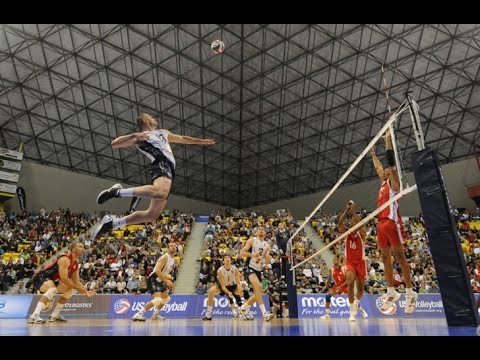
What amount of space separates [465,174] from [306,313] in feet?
68.7

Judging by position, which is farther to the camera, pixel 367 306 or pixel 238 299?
pixel 367 306

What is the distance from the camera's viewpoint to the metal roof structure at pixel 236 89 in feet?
75.2

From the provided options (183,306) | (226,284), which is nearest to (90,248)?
(183,306)

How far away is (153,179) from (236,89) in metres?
21.6

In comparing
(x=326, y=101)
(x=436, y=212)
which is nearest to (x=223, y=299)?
(x=436, y=212)

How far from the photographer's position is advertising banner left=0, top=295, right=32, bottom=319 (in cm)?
1344

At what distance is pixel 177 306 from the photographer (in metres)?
14.0

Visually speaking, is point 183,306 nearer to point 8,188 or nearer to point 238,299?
point 238,299

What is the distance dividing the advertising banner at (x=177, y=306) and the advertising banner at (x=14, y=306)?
2.97m

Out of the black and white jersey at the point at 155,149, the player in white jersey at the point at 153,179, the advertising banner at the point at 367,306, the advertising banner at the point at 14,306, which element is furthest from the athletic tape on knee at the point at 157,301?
the advertising banner at the point at 14,306

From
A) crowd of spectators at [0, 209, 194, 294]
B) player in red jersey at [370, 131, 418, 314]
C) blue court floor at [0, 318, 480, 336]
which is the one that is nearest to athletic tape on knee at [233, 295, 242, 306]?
crowd of spectators at [0, 209, 194, 294]

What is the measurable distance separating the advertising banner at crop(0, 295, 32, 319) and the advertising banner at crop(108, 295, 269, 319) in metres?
2.97

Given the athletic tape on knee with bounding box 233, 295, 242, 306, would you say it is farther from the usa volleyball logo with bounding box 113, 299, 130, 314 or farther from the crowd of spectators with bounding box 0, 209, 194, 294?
the usa volleyball logo with bounding box 113, 299, 130, 314

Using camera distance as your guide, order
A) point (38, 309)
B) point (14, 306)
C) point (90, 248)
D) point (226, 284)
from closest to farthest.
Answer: point (38, 309) < point (226, 284) < point (14, 306) < point (90, 248)
